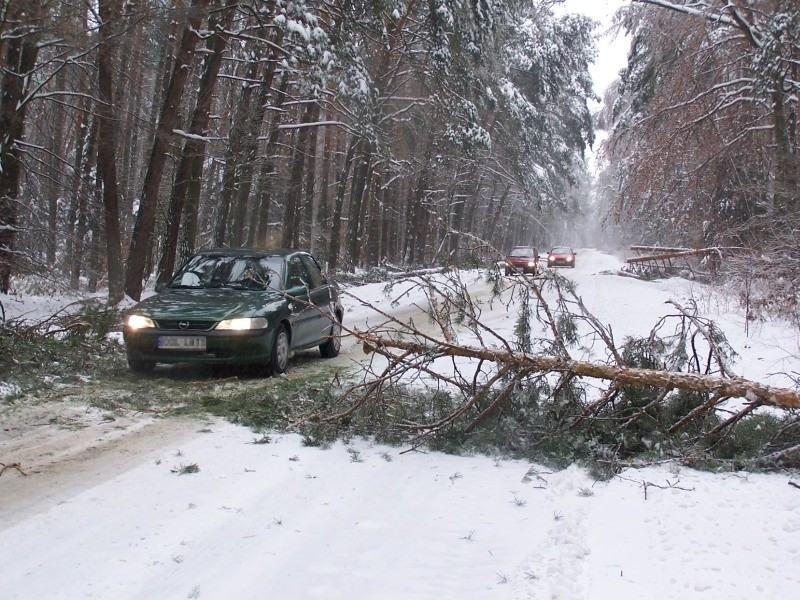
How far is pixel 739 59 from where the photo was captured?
51.1 feet

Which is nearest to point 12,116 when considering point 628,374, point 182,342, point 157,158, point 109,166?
point 157,158

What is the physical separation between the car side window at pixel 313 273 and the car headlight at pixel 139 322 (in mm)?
2589

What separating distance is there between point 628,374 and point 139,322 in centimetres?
541

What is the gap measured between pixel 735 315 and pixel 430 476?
10870mm

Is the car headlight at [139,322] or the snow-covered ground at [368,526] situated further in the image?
the car headlight at [139,322]

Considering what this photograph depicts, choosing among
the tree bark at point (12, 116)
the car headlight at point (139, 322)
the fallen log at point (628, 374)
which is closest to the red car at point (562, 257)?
the tree bark at point (12, 116)

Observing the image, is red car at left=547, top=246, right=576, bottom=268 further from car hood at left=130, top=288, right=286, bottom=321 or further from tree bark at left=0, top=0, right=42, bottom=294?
car hood at left=130, top=288, right=286, bottom=321

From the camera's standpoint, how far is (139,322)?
25.0 feet

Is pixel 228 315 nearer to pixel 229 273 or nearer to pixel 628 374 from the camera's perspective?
pixel 229 273

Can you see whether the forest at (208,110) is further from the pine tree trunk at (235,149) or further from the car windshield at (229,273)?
the car windshield at (229,273)

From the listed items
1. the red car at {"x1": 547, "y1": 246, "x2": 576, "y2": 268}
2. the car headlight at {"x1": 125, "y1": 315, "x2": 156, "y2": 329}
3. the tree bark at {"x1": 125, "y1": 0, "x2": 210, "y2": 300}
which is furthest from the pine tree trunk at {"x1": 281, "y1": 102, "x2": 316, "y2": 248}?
the red car at {"x1": 547, "y1": 246, "x2": 576, "y2": 268}

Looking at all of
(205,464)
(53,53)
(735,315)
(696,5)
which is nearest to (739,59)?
(696,5)

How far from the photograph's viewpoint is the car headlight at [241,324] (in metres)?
7.52

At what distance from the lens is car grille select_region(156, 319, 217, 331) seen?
7492mm
